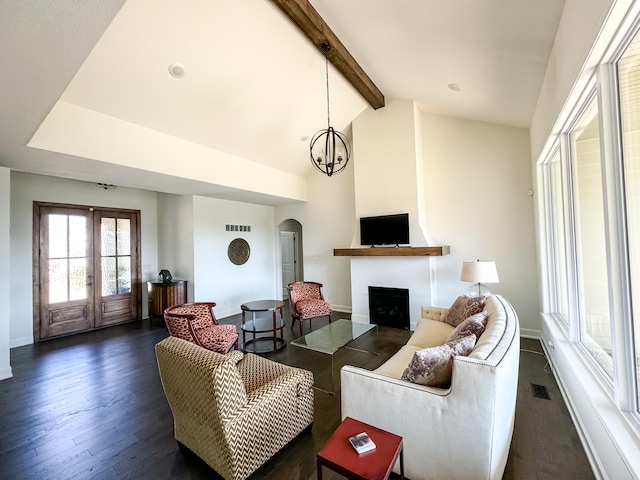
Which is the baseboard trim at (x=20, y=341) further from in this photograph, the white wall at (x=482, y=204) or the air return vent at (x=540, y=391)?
the air return vent at (x=540, y=391)

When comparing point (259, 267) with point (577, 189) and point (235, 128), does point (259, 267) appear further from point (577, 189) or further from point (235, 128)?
point (577, 189)

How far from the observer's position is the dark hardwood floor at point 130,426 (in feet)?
5.87

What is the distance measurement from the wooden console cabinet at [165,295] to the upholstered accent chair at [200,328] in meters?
1.91

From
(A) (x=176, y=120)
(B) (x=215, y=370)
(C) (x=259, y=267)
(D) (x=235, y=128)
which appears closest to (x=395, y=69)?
(D) (x=235, y=128)

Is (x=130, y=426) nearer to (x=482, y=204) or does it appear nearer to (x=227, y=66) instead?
(x=227, y=66)

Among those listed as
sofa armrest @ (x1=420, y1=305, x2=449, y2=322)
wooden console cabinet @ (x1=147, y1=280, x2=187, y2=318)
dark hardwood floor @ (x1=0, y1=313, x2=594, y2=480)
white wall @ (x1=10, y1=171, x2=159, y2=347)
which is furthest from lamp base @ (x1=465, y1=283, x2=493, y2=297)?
white wall @ (x1=10, y1=171, x2=159, y2=347)

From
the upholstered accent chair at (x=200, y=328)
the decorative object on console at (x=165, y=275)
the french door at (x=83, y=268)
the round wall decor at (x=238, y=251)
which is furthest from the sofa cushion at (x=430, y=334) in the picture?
the french door at (x=83, y=268)

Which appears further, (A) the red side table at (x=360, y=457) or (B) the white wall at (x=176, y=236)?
(B) the white wall at (x=176, y=236)

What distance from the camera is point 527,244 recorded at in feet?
13.4

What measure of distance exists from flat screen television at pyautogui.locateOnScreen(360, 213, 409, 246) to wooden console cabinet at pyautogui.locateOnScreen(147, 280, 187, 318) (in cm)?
357

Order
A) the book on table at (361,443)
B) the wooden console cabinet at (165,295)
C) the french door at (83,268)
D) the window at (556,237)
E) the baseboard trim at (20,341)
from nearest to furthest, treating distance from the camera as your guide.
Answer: the book on table at (361,443) < the window at (556,237) < the baseboard trim at (20,341) < the french door at (83,268) < the wooden console cabinet at (165,295)

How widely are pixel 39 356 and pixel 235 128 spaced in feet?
14.1

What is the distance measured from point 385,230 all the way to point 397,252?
48cm

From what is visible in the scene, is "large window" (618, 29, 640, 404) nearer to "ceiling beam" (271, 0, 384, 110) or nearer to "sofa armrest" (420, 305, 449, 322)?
"sofa armrest" (420, 305, 449, 322)
